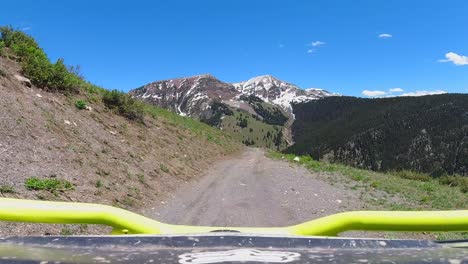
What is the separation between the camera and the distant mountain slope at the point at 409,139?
11355cm

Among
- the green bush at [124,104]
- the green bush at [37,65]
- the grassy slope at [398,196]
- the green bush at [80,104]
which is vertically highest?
the green bush at [37,65]

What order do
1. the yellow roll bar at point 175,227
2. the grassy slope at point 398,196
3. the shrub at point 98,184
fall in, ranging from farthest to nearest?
the grassy slope at point 398,196, the shrub at point 98,184, the yellow roll bar at point 175,227

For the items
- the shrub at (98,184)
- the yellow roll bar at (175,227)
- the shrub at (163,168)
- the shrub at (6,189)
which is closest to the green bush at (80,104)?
the shrub at (163,168)

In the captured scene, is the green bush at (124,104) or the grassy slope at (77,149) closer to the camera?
the grassy slope at (77,149)

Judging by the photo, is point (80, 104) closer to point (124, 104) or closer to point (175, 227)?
point (124, 104)

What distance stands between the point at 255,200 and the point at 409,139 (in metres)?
134

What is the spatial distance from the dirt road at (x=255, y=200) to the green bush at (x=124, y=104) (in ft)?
20.1

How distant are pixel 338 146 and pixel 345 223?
543ft

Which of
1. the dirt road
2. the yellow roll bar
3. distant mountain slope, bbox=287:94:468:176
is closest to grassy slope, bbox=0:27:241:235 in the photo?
the dirt road

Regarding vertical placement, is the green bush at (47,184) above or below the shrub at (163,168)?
below

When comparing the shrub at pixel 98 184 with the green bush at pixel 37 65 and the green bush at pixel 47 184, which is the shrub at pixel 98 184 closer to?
the green bush at pixel 47 184

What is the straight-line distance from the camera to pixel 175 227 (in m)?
3.38

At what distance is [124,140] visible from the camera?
19078 millimetres

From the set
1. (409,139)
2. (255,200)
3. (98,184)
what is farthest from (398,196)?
(409,139)
